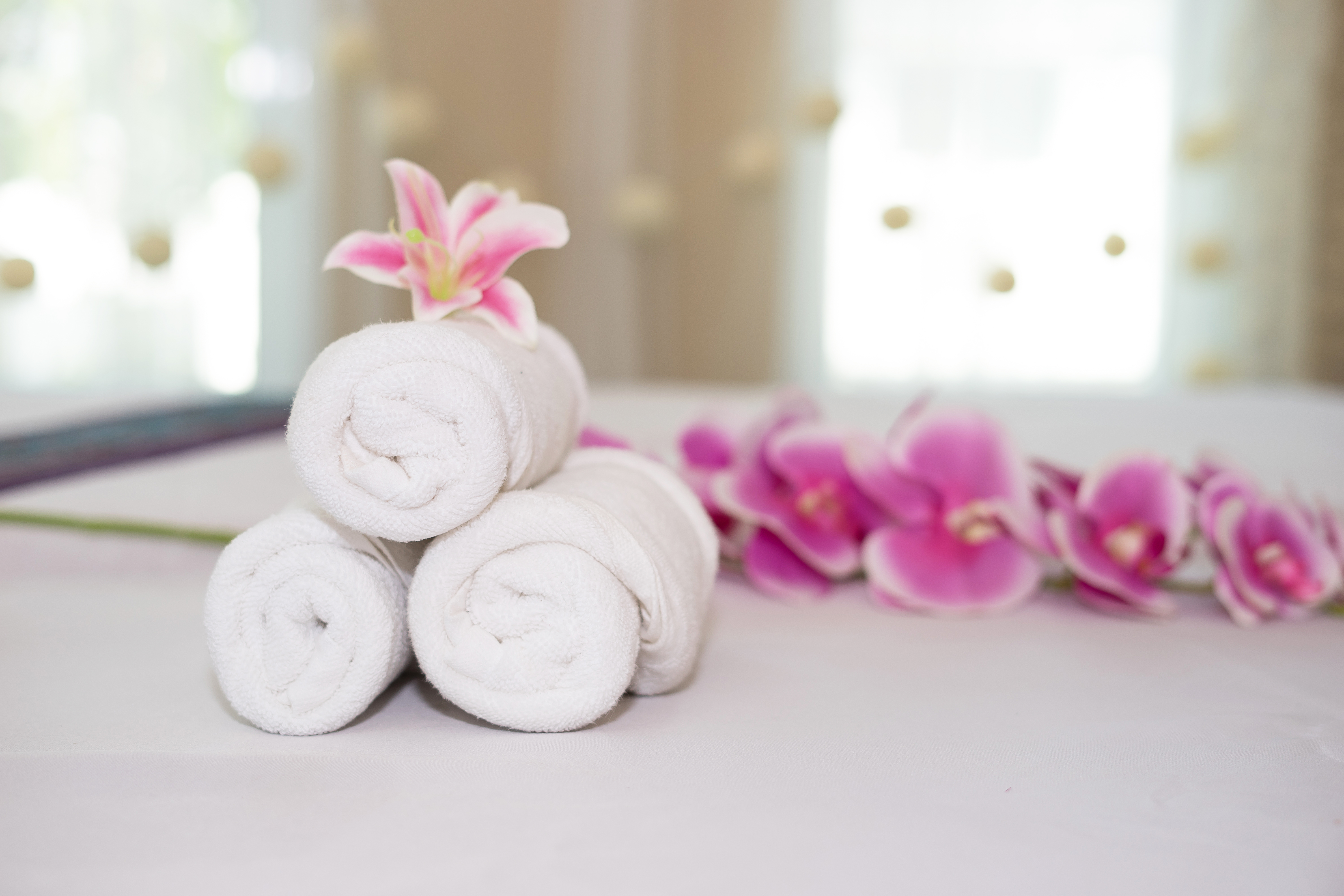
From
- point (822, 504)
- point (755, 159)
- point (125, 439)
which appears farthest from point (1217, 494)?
point (755, 159)

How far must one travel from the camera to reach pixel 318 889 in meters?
0.38

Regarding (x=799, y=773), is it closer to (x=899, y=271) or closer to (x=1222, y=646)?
(x=1222, y=646)

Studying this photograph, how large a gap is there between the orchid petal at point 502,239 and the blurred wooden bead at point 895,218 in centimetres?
46

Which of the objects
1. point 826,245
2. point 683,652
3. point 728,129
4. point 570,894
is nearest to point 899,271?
point 826,245

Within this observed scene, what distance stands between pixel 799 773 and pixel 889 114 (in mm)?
2554

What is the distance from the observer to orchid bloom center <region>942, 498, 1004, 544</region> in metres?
0.84

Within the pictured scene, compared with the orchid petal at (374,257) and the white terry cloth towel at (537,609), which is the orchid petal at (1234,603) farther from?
the orchid petal at (374,257)

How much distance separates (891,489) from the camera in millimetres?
861

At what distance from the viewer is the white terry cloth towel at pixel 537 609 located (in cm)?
52

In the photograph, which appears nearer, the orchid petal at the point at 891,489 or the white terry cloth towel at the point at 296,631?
the white terry cloth towel at the point at 296,631

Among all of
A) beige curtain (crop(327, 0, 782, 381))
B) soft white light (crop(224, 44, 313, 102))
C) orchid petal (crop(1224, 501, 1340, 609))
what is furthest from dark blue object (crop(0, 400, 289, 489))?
beige curtain (crop(327, 0, 782, 381))

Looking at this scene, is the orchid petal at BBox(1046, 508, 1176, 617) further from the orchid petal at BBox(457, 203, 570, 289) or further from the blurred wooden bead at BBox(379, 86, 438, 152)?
the blurred wooden bead at BBox(379, 86, 438, 152)

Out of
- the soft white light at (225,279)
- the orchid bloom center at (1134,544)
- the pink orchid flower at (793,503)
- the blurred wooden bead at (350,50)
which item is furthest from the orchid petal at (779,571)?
the blurred wooden bead at (350,50)

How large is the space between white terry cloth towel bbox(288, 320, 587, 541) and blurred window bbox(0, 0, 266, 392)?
7.52ft
